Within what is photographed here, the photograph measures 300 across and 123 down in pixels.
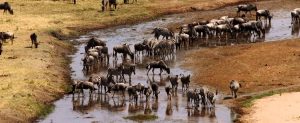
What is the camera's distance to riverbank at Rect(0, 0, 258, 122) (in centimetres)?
3441

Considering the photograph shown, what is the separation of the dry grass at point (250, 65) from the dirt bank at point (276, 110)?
2.76 m

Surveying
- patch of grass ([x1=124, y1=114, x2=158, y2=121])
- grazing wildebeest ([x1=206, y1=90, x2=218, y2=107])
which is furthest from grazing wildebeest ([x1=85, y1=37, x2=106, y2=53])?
patch of grass ([x1=124, y1=114, x2=158, y2=121])

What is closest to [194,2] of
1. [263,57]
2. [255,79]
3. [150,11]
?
[150,11]

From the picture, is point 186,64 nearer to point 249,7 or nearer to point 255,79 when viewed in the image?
point 255,79

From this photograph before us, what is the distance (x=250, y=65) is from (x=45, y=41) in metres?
16.3

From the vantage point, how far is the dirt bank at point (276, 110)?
3166 centimetres

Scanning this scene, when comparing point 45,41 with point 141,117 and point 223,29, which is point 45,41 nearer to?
point 223,29

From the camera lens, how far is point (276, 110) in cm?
3316

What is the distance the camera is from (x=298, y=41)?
166 feet

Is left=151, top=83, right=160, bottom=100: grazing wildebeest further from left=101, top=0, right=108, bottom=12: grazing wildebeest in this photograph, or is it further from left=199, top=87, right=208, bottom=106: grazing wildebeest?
left=101, top=0, right=108, bottom=12: grazing wildebeest

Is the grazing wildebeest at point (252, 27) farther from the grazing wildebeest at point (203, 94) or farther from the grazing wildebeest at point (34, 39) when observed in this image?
the grazing wildebeest at point (203, 94)

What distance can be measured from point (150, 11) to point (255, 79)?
30220 mm

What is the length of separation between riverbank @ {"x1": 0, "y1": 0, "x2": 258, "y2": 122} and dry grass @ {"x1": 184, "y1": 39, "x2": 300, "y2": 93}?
358 inches

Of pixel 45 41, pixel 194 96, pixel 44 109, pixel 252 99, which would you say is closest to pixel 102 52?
pixel 45 41
